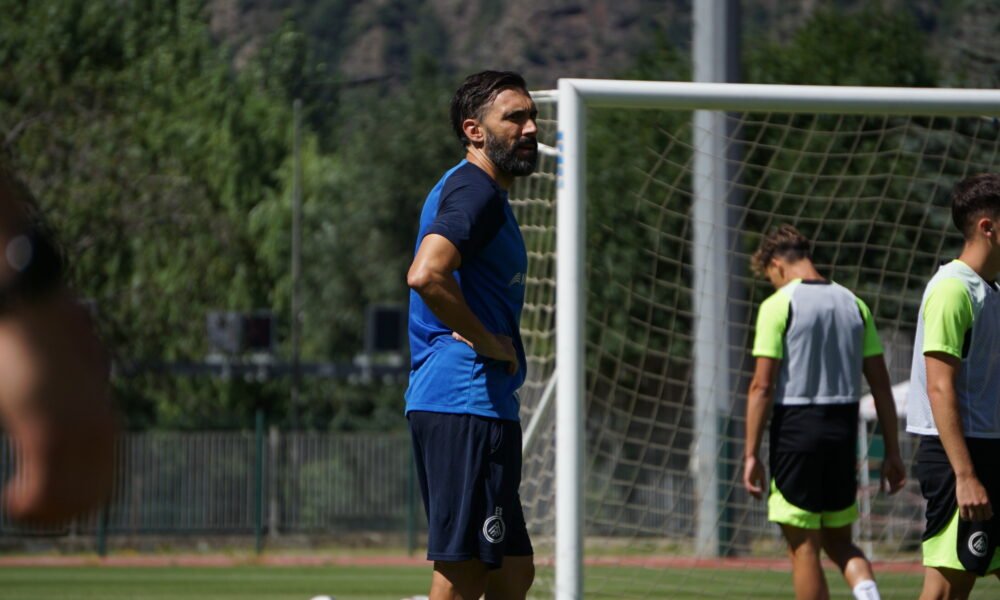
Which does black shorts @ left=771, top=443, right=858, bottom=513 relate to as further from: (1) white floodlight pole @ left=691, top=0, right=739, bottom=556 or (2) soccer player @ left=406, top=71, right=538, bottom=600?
(2) soccer player @ left=406, top=71, right=538, bottom=600

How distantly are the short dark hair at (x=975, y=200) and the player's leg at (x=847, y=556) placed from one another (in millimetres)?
1891

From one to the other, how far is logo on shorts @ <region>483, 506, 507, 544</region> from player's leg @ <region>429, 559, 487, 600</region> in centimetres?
10

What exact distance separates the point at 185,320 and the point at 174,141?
349 inches

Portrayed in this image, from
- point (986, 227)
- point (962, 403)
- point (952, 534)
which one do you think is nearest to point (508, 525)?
point (952, 534)

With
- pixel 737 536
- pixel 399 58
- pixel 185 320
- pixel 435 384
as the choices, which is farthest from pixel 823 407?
pixel 399 58

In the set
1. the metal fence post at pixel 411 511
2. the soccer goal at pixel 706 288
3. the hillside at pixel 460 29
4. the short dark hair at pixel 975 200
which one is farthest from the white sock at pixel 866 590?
the hillside at pixel 460 29

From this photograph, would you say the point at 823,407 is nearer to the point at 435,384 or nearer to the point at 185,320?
the point at 435,384

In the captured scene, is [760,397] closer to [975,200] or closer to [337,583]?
[975,200]

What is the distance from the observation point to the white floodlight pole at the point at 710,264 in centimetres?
988

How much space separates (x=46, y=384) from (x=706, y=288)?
39.0 ft

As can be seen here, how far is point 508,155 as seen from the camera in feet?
16.2

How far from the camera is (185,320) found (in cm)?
3122

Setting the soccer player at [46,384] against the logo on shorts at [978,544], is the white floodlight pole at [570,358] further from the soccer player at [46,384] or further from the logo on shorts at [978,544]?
the soccer player at [46,384]

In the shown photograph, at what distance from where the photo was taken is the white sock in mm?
6781
